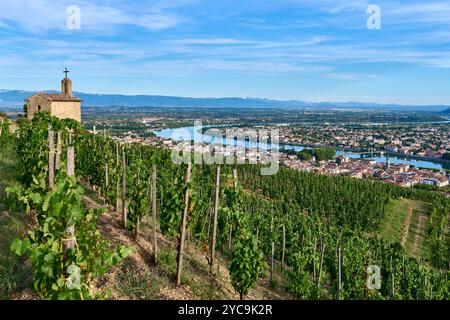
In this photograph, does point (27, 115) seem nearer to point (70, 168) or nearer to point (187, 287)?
point (187, 287)

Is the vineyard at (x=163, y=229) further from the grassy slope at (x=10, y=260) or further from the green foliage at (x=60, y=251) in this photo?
the grassy slope at (x=10, y=260)

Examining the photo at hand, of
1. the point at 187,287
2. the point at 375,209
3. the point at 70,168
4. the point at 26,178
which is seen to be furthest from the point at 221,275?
the point at 375,209

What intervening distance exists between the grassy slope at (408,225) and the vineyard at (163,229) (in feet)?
4.44

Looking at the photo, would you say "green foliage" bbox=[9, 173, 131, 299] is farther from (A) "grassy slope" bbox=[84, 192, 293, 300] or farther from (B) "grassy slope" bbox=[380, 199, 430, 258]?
(B) "grassy slope" bbox=[380, 199, 430, 258]

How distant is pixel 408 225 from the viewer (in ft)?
148

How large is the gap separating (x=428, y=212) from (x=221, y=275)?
155 feet

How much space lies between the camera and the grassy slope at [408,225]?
3929cm

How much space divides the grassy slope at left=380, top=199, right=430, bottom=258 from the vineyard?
135cm

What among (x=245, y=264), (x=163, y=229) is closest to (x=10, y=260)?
(x=163, y=229)

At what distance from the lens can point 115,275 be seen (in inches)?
322

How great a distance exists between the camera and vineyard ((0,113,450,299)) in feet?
15.6

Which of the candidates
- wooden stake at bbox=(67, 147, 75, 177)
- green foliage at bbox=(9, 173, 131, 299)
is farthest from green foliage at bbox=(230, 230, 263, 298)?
wooden stake at bbox=(67, 147, 75, 177)

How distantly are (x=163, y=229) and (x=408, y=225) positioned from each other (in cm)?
4195

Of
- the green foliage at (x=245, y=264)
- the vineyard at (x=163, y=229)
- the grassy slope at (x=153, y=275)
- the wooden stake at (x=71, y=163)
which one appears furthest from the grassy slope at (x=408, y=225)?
the wooden stake at (x=71, y=163)
